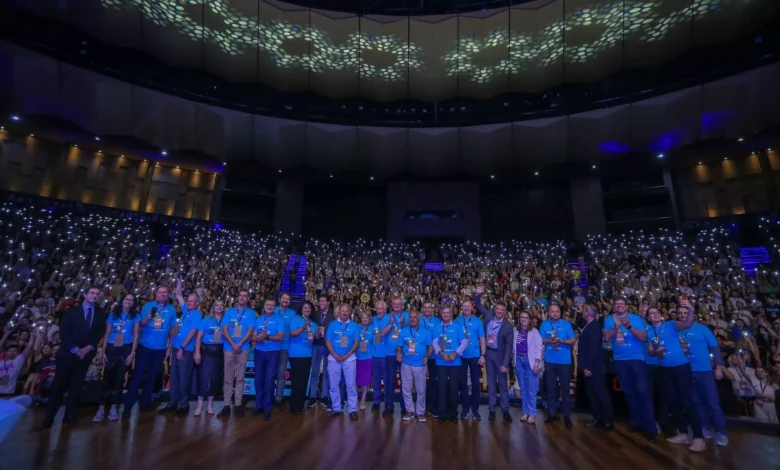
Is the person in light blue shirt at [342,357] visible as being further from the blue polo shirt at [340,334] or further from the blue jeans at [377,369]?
the blue jeans at [377,369]

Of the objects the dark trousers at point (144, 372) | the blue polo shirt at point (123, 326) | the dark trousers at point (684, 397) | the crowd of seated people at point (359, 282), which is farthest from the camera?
the crowd of seated people at point (359, 282)

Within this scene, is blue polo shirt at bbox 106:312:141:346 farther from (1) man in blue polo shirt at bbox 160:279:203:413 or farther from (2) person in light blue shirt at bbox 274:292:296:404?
(2) person in light blue shirt at bbox 274:292:296:404

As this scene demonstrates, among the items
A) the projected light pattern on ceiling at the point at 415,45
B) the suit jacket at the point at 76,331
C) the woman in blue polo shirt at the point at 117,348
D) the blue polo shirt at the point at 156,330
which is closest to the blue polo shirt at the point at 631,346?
the blue polo shirt at the point at 156,330

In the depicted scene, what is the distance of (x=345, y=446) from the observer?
14.0 feet

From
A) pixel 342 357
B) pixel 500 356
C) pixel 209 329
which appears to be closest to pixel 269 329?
pixel 209 329

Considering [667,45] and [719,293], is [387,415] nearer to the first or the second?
[719,293]

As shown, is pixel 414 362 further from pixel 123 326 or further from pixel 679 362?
pixel 123 326

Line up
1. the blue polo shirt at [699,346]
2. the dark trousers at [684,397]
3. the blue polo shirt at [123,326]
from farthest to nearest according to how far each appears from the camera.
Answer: the blue polo shirt at [123,326], the blue polo shirt at [699,346], the dark trousers at [684,397]

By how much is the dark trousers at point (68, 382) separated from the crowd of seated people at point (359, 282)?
92 centimetres

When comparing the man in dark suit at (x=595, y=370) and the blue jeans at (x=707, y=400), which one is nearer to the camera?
the blue jeans at (x=707, y=400)

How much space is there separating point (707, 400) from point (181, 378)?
6.89 metres

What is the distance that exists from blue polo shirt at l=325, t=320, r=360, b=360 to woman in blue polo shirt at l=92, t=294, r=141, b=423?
106 inches

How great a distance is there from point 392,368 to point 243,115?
44.6 ft

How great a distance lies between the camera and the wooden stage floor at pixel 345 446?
3723mm
